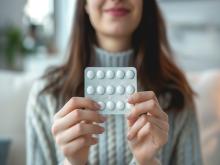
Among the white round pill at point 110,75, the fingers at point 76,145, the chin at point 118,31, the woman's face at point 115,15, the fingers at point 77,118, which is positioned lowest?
the fingers at point 76,145

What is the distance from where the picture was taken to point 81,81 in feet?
2.79

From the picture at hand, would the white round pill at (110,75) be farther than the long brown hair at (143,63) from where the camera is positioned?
No

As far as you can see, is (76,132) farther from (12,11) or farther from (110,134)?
(12,11)

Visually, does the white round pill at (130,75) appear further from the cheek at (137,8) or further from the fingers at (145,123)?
the cheek at (137,8)

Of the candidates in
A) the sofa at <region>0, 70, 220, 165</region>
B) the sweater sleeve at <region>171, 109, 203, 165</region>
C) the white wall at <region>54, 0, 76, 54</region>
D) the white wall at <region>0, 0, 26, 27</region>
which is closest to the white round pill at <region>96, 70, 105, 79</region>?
the sweater sleeve at <region>171, 109, 203, 165</region>

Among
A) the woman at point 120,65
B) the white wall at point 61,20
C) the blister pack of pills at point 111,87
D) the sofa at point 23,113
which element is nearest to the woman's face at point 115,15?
the woman at point 120,65

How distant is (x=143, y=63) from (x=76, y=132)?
34 cm

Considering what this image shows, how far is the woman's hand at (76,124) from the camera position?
57 centimetres

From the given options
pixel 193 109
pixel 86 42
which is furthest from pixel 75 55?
pixel 193 109

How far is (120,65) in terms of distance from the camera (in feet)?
2.74

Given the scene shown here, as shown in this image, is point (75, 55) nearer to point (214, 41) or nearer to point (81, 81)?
point (81, 81)

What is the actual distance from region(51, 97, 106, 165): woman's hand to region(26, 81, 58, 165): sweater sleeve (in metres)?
0.24

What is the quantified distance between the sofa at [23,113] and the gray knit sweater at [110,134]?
137mm

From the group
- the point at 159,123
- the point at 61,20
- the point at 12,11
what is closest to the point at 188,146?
the point at 159,123
